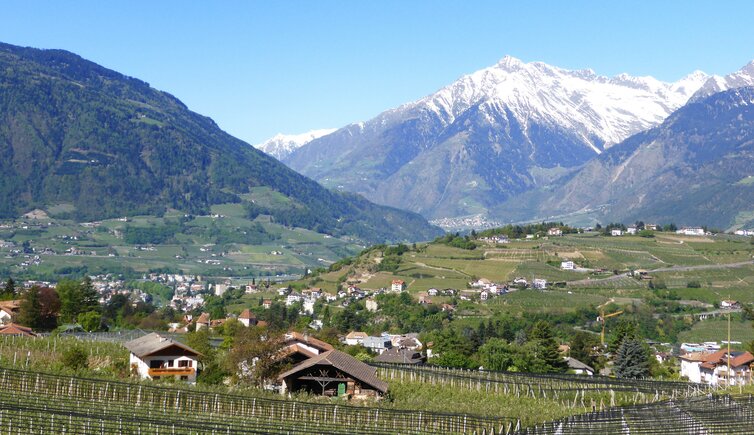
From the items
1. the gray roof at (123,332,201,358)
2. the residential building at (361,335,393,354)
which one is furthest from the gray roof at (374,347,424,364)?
the gray roof at (123,332,201,358)

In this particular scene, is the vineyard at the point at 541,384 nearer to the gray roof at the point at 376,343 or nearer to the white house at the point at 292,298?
the gray roof at the point at 376,343

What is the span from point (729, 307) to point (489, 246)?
5292 cm

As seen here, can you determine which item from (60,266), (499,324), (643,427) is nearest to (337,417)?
(643,427)

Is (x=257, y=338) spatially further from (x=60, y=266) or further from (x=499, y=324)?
(x=60, y=266)

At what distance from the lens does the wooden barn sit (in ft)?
155

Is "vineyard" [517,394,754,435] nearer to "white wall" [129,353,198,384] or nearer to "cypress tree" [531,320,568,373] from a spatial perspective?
"white wall" [129,353,198,384]

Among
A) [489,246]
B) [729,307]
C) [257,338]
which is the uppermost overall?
[489,246]

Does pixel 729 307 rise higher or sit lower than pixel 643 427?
higher

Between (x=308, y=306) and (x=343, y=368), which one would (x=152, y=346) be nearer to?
(x=343, y=368)

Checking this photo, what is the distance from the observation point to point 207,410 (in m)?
37.2

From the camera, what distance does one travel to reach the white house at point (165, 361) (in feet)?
155

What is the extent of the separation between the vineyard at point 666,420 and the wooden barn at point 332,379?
1127 cm

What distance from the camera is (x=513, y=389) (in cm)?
5391

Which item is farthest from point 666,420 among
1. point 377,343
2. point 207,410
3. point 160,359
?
point 377,343
